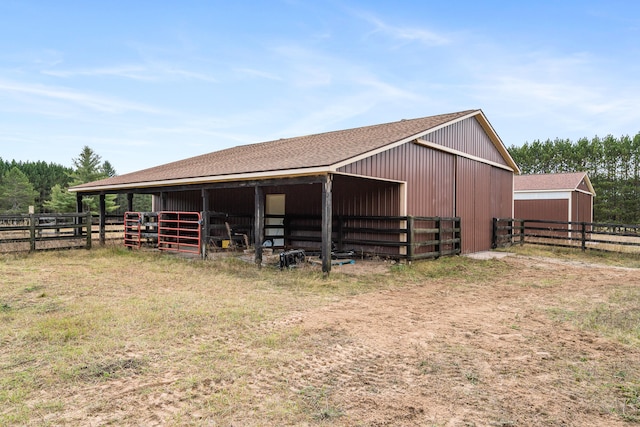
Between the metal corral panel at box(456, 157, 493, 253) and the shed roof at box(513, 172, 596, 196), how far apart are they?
9473mm

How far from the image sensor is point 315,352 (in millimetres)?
4012

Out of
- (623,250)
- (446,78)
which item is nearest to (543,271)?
(623,250)

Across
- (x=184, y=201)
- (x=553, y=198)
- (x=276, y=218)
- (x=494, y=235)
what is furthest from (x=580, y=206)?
(x=184, y=201)

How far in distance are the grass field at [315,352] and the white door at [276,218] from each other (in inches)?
238

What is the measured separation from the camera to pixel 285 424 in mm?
2584

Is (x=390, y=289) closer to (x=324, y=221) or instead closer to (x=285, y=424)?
(x=324, y=221)

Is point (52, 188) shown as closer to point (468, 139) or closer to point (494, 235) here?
point (468, 139)

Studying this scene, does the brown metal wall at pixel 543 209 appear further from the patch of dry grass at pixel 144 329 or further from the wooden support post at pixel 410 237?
the patch of dry grass at pixel 144 329

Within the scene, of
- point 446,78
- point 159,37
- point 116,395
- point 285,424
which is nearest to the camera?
point 285,424

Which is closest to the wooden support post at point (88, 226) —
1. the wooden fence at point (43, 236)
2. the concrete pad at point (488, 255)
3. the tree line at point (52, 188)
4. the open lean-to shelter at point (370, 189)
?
the wooden fence at point (43, 236)

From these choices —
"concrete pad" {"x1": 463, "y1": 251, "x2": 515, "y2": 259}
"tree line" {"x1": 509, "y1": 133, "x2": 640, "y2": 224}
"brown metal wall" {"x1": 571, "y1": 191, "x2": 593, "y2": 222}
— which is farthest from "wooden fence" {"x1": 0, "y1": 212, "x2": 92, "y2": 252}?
"tree line" {"x1": 509, "y1": 133, "x2": 640, "y2": 224}

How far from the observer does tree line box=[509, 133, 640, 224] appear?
33.0 m

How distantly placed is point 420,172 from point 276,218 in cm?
556

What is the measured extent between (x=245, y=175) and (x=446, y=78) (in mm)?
15698
